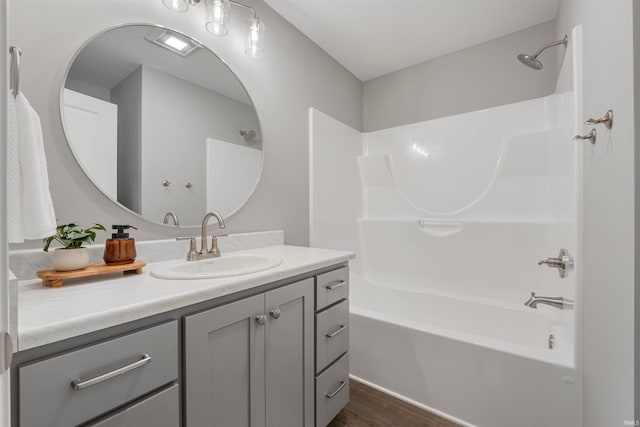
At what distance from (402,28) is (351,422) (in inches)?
101

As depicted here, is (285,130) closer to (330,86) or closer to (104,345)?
(330,86)

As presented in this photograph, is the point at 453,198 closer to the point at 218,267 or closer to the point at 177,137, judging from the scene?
the point at 218,267

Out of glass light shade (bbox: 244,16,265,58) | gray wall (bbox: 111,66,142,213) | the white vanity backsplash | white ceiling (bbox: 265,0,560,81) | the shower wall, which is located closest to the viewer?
the white vanity backsplash

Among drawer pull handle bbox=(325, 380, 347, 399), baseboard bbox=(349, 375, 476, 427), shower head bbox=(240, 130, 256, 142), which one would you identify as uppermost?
shower head bbox=(240, 130, 256, 142)

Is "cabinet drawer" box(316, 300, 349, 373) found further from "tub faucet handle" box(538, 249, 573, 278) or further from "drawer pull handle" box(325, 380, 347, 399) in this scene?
"tub faucet handle" box(538, 249, 573, 278)

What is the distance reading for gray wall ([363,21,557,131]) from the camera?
2.04 meters

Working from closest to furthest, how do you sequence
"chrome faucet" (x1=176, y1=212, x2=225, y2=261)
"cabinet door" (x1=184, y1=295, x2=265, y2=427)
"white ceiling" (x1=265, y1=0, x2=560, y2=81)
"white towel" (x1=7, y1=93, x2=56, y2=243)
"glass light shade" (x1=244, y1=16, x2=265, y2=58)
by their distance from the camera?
"white towel" (x1=7, y1=93, x2=56, y2=243) < "cabinet door" (x1=184, y1=295, x2=265, y2=427) < "chrome faucet" (x1=176, y1=212, x2=225, y2=261) < "glass light shade" (x1=244, y1=16, x2=265, y2=58) < "white ceiling" (x1=265, y1=0, x2=560, y2=81)

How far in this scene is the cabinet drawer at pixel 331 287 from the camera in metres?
1.22

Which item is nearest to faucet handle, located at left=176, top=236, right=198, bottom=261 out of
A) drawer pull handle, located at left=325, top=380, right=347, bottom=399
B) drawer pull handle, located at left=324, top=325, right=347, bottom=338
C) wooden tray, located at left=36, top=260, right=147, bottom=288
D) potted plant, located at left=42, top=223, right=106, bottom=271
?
wooden tray, located at left=36, top=260, right=147, bottom=288

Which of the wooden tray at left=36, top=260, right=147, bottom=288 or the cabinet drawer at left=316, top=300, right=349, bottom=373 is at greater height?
the wooden tray at left=36, top=260, right=147, bottom=288

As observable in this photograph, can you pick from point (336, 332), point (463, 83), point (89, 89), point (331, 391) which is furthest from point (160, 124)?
point (463, 83)

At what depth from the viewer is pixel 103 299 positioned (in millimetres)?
698

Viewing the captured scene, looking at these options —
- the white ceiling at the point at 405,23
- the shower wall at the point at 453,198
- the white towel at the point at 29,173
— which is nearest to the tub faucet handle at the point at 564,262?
the shower wall at the point at 453,198

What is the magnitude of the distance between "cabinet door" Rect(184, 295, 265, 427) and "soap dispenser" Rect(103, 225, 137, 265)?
1.41 feet
